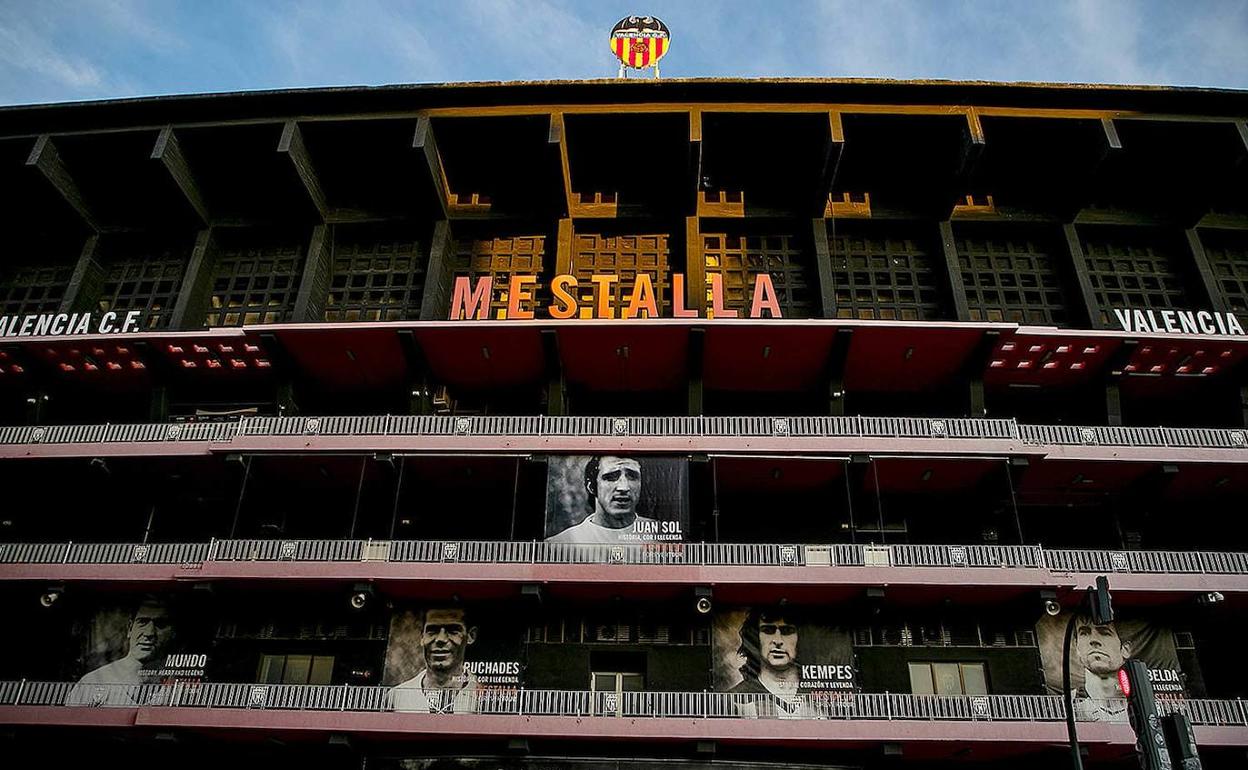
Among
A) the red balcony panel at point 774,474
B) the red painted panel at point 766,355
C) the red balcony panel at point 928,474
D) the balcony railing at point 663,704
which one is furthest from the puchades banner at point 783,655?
the red painted panel at point 766,355

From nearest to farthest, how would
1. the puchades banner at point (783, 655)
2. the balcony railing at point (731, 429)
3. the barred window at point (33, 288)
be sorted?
the puchades banner at point (783, 655)
the balcony railing at point (731, 429)
the barred window at point (33, 288)

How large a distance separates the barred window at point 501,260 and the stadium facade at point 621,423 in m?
0.16

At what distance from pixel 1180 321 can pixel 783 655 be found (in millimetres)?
19728

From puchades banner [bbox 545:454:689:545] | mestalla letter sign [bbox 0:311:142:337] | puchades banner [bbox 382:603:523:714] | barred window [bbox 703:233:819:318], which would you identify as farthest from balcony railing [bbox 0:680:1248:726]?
barred window [bbox 703:233:819:318]

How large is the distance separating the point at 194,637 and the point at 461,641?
8.95 m

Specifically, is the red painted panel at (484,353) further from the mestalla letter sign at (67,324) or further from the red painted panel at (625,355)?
the mestalla letter sign at (67,324)

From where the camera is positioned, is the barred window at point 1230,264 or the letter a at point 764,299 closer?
the letter a at point 764,299

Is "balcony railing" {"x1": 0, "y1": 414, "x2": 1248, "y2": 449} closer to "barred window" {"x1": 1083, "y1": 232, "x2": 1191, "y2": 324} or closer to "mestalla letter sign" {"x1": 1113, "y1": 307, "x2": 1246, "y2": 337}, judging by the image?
"mestalla letter sign" {"x1": 1113, "y1": 307, "x2": 1246, "y2": 337}

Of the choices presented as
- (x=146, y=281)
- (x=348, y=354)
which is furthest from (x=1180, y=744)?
(x=146, y=281)

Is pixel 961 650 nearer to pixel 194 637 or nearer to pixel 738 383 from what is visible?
pixel 738 383

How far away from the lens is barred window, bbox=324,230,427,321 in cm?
3466

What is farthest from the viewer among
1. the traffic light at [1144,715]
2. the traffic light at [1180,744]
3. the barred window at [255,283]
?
the barred window at [255,283]

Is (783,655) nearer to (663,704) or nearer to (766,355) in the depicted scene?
(663,704)

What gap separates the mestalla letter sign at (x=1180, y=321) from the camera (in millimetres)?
32463
